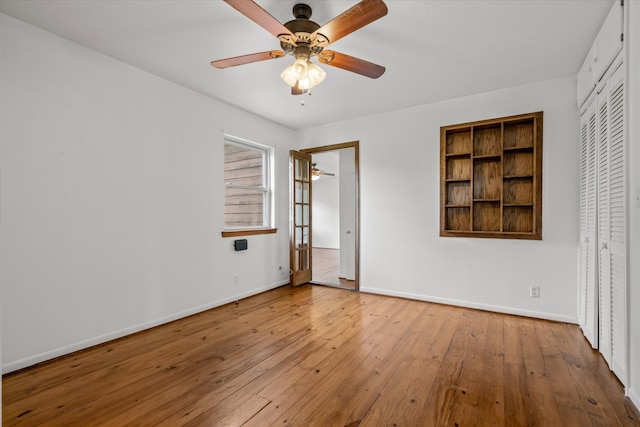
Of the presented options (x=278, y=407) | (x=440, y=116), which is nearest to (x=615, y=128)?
(x=440, y=116)

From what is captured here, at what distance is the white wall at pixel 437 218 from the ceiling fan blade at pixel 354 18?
7.88 feet

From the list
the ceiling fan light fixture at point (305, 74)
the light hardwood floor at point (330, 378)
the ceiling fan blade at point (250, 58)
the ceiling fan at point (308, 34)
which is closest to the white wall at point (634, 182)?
the light hardwood floor at point (330, 378)

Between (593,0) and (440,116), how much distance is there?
191 centimetres

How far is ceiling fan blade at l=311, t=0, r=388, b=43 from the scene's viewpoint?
5.92 ft

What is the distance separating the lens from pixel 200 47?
9.05 ft

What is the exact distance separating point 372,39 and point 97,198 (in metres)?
2.80

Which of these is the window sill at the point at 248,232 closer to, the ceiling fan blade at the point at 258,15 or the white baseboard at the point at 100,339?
the white baseboard at the point at 100,339

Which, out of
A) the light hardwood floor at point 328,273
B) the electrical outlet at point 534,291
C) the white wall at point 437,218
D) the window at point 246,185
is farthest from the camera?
the light hardwood floor at point 328,273

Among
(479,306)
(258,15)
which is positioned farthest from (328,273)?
(258,15)

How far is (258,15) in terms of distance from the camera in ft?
6.31

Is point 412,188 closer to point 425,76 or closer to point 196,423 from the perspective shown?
point 425,76

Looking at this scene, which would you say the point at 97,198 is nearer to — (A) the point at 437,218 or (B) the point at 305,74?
(B) the point at 305,74

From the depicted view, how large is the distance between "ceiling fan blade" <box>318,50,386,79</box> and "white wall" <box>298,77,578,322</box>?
188 cm

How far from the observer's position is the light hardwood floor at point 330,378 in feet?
6.22
